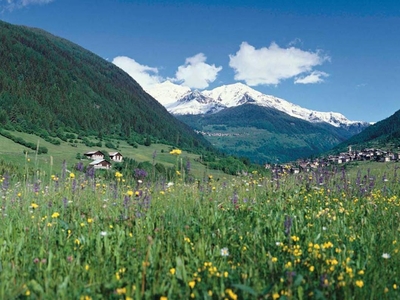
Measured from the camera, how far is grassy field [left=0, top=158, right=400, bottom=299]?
11.4 feet

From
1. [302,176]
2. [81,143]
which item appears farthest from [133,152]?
[302,176]

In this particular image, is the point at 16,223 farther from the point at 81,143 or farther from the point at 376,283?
the point at 81,143

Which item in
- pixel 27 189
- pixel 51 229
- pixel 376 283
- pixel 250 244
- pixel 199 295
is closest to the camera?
pixel 199 295

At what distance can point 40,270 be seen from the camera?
400cm

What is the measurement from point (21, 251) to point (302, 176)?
8444 millimetres

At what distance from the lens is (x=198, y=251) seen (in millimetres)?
4488

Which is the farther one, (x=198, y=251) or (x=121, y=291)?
(x=198, y=251)

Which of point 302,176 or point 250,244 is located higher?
point 302,176

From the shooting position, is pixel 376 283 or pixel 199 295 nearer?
pixel 199 295

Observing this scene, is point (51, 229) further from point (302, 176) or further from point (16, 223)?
point (302, 176)

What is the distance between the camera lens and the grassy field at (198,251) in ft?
11.4

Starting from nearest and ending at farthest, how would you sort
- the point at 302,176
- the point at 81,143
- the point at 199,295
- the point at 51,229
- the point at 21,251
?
1. the point at 199,295
2. the point at 21,251
3. the point at 51,229
4. the point at 302,176
5. the point at 81,143

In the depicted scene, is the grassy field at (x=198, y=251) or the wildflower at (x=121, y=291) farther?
the grassy field at (x=198, y=251)

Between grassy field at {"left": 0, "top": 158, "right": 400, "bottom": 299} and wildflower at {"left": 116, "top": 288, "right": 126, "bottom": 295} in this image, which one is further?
grassy field at {"left": 0, "top": 158, "right": 400, "bottom": 299}
